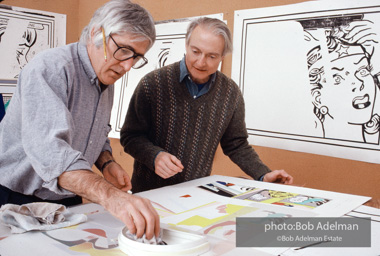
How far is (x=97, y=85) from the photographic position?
113 centimetres

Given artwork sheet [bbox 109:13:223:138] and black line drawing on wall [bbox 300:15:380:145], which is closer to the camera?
black line drawing on wall [bbox 300:15:380:145]

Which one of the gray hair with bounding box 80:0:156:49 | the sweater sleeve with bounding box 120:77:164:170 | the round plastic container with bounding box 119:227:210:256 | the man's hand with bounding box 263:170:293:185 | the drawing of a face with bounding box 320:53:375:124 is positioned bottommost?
the man's hand with bounding box 263:170:293:185

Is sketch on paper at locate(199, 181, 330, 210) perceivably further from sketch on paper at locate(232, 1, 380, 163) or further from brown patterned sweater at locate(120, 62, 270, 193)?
sketch on paper at locate(232, 1, 380, 163)

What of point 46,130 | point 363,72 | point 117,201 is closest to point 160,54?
point 363,72

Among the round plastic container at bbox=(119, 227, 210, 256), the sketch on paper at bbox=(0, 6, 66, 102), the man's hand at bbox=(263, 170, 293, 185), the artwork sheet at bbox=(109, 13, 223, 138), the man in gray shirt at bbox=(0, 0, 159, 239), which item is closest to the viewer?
the round plastic container at bbox=(119, 227, 210, 256)

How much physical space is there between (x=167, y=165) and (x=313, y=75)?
0.88 metres

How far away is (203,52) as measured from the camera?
4.77 ft

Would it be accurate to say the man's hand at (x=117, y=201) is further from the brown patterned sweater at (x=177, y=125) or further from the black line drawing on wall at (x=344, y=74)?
the black line drawing on wall at (x=344, y=74)

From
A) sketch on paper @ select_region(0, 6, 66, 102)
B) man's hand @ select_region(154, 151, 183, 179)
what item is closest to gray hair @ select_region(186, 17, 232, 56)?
man's hand @ select_region(154, 151, 183, 179)

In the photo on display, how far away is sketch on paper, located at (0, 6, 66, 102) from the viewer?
244 cm

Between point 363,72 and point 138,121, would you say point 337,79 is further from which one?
point 138,121

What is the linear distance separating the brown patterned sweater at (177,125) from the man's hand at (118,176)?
196 millimetres

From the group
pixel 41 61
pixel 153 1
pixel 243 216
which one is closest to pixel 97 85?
pixel 41 61

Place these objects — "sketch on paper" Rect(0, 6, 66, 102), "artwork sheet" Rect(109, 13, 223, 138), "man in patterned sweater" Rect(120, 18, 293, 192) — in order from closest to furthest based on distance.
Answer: "man in patterned sweater" Rect(120, 18, 293, 192) < "artwork sheet" Rect(109, 13, 223, 138) < "sketch on paper" Rect(0, 6, 66, 102)
